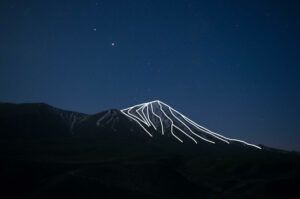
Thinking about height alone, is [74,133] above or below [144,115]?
below

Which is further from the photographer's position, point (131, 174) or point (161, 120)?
point (161, 120)

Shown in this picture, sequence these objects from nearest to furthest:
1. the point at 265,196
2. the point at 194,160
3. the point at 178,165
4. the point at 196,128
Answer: the point at 265,196
the point at 178,165
the point at 194,160
the point at 196,128

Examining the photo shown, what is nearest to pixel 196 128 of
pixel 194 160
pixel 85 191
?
pixel 194 160

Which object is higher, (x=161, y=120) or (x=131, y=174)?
(x=161, y=120)

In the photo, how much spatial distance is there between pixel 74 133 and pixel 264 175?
64500 mm

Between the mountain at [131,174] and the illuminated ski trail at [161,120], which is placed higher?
the illuminated ski trail at [161,120]

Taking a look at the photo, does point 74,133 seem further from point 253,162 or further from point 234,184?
point 234,184

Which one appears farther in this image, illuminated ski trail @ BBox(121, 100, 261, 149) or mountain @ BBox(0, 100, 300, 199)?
illuminated ski trail @ BBox(121, 100, 261, 149)

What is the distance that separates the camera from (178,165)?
153 feet

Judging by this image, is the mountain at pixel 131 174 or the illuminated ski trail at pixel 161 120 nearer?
the mountain at pixel 131 174

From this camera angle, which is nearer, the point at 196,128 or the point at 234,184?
the point at 234,184

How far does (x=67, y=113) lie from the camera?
407 feet

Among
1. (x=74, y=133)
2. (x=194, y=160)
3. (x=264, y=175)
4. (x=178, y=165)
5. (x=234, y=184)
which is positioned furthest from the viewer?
(x=74, y=133)

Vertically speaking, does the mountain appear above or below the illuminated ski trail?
below
